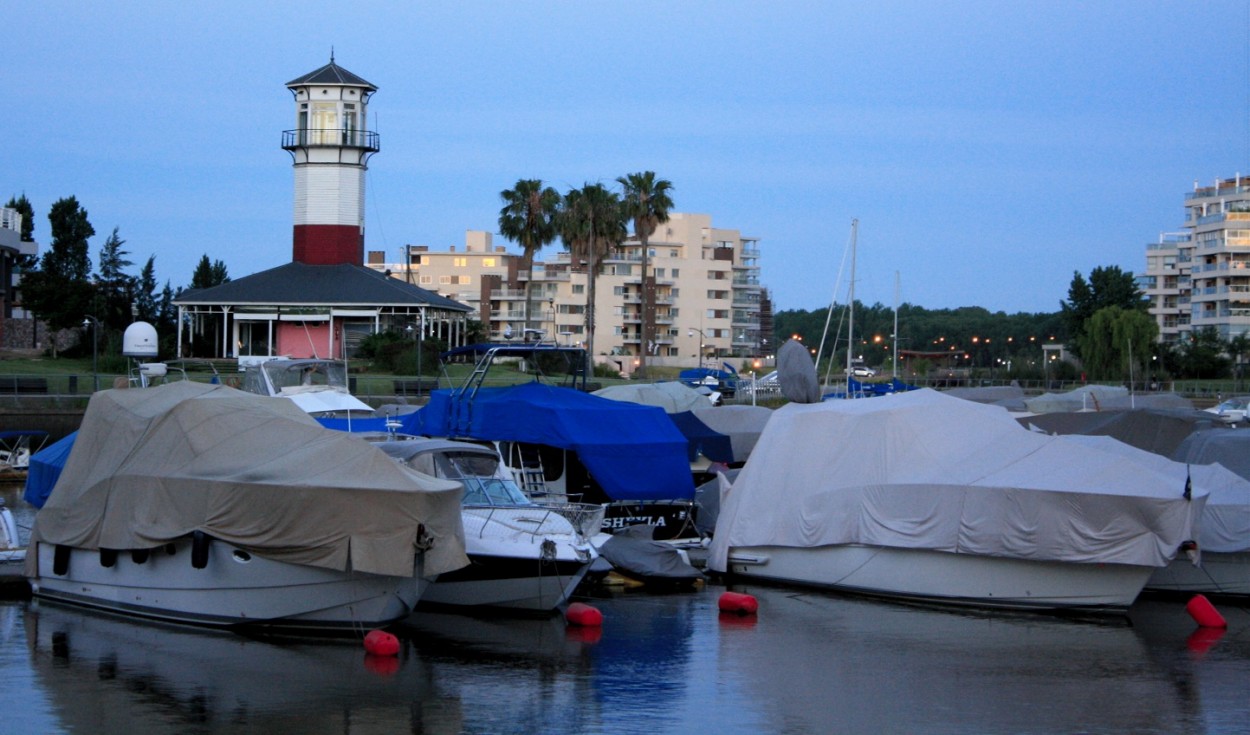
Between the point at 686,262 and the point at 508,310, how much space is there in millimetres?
21405

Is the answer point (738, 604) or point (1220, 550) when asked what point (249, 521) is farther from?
point (1220, 550)

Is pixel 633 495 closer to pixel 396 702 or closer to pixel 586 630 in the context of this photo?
pixel 586 630

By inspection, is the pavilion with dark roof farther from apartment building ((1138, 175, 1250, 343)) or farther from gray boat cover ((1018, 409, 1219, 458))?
apartment building ((1138, 175, 1250, 343))

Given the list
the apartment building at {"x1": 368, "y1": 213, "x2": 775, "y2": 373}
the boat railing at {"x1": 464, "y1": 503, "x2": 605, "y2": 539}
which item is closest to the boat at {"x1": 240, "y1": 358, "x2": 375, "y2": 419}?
the boat railing at {"x1": 464, "y1": 503, "x2": 605, "y2": 539}

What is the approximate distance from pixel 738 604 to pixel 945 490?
382cm

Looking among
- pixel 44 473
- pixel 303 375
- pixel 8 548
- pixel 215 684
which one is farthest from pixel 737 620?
pixel 303 375

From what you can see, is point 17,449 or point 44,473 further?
point 17,449

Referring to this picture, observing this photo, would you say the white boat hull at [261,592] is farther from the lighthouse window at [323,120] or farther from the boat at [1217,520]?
the lighthouse window at [323,120]

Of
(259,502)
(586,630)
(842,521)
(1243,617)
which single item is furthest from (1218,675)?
(259,502)

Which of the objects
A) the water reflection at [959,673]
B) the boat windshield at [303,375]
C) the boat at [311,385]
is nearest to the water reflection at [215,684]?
the water reflection at [959,673]

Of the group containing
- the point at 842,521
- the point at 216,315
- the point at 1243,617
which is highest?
the point at 216,315

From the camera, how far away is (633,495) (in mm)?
27094

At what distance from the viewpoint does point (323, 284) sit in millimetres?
75625

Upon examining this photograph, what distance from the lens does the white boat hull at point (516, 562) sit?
2086 centimetres
